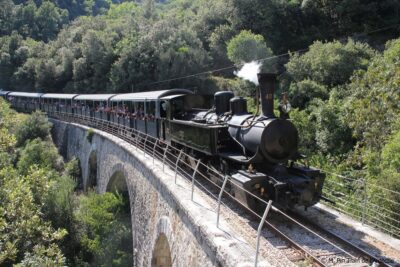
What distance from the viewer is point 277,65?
3784 centimetres

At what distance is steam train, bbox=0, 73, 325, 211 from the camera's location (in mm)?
7996

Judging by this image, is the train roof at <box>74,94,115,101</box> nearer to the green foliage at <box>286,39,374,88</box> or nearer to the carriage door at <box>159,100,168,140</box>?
the carriage door at <box>159,100,168,140</box>

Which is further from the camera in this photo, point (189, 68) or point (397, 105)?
point (189, 68)

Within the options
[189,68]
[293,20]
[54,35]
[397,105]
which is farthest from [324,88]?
[54,35]

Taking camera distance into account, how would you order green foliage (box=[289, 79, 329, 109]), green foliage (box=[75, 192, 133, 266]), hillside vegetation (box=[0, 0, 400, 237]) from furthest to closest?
green foliage (box=[289, 79, 329, 109]), green foliage (box=[75, 192, 133, 266]), hillside vegetation (box=[0, 0, 400, 237])

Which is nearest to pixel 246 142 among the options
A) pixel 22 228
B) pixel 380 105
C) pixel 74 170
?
pixel 380 105

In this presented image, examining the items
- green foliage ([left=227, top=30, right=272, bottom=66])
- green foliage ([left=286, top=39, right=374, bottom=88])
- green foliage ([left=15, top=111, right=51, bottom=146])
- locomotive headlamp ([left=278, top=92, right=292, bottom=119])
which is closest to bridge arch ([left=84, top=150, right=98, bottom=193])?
green foliage ([left=15, top=111, right=51, bottom=146])

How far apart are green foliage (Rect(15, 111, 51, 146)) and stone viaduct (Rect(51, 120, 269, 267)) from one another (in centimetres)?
1292

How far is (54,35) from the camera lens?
291 feet

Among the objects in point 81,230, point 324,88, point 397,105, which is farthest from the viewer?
point 324,88

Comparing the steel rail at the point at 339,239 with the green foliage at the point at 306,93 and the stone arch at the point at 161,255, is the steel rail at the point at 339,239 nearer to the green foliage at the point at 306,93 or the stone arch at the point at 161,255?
the stone arch at the point at 161,255

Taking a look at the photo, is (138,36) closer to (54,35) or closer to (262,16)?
(262,16)

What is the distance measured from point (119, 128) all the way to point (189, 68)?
18.9m

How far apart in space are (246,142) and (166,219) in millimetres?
2844
